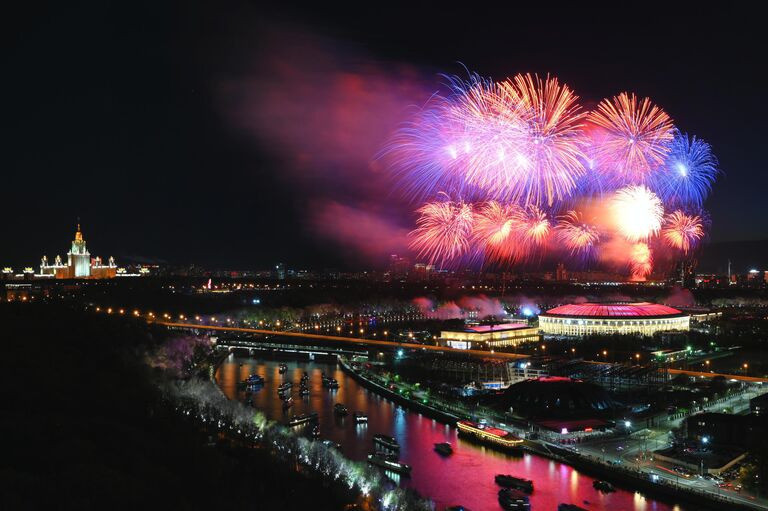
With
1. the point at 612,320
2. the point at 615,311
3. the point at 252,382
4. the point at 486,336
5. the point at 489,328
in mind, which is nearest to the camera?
the point at 252,382

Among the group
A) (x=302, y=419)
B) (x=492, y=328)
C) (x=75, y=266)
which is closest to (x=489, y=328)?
(x=492, y=328)

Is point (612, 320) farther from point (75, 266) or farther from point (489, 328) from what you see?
point (75, 266)

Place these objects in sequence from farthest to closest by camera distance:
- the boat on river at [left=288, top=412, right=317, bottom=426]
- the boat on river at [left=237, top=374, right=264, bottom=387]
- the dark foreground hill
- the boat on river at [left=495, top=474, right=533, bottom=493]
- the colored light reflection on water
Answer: the boat on river at [left=237, top=374, right=264, bottom=387] < the boat on river at [left=288, top=412, right=317, bottom=426] < the boat on river at [left=495, top=474, right=533, bottom=493] < the colored light reflection on water < the dark foreground hill

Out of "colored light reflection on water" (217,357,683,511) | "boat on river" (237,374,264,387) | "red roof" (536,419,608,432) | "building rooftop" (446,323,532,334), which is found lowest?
"colored light reflection on water" (217,357,683,511)

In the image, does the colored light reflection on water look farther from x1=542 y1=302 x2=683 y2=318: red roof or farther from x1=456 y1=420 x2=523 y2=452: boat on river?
x1=542 y1=302 x2=683 y2=318: red roof

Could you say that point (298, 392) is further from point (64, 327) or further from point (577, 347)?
point (577, 347)

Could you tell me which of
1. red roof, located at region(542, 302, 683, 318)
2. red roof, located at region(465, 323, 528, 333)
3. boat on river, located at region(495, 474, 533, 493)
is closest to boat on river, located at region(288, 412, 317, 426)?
boat on river, located at region(495, 474, 533, 493)

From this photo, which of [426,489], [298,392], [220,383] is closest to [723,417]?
[426,489]
